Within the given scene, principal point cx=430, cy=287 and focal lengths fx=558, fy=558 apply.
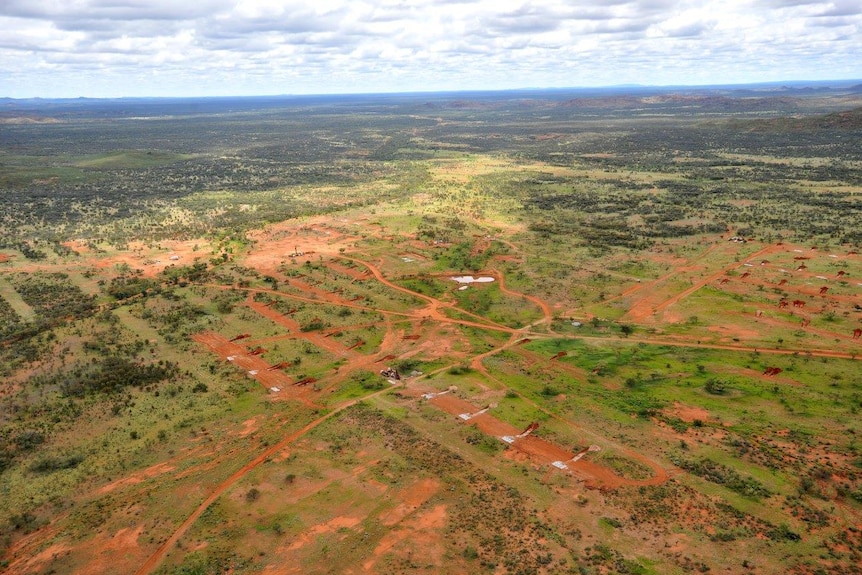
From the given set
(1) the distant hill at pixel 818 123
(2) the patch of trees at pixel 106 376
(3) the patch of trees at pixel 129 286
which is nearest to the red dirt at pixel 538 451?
(2) the patch of trees at pixel 106 376

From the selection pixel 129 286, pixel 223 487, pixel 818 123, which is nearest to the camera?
pixel 223 487

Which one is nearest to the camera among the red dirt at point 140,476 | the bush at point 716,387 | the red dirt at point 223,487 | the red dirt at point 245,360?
the red dirt at point 223,487

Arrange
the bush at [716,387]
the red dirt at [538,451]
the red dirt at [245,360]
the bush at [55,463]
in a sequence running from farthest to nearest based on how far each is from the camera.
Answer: the red dirt at [245,360] → the bush at [716,387] → the bush at [55,463] → the red dirt at [538,451]

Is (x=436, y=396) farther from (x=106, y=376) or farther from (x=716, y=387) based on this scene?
(x=106, y=376)

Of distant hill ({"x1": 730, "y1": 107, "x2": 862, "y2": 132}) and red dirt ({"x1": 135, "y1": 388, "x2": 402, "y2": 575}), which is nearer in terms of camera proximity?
red dirt ({"x1": 135, "y1": 388, "x2": 402, "y2": 575})

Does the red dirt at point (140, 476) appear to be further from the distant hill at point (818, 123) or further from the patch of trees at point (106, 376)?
the distant hill at point (818, 123)

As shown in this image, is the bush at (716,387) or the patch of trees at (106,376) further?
the patch of trees at (106,376)

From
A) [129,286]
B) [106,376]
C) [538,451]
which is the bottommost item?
[538,451]

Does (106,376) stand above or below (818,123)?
below

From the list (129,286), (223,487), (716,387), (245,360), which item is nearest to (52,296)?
(129,286)

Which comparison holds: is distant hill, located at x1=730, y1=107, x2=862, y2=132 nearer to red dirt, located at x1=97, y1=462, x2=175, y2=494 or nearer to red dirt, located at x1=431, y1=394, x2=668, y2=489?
red dirt, located at x1=431, y1=394, x2=668, y2=489

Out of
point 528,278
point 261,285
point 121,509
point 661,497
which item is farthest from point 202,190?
point 661,497

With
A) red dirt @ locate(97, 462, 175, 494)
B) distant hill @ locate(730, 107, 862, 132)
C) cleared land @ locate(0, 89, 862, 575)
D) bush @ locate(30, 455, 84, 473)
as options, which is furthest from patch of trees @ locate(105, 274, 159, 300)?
distant hill @ locate(730, 107, 862, 132)
